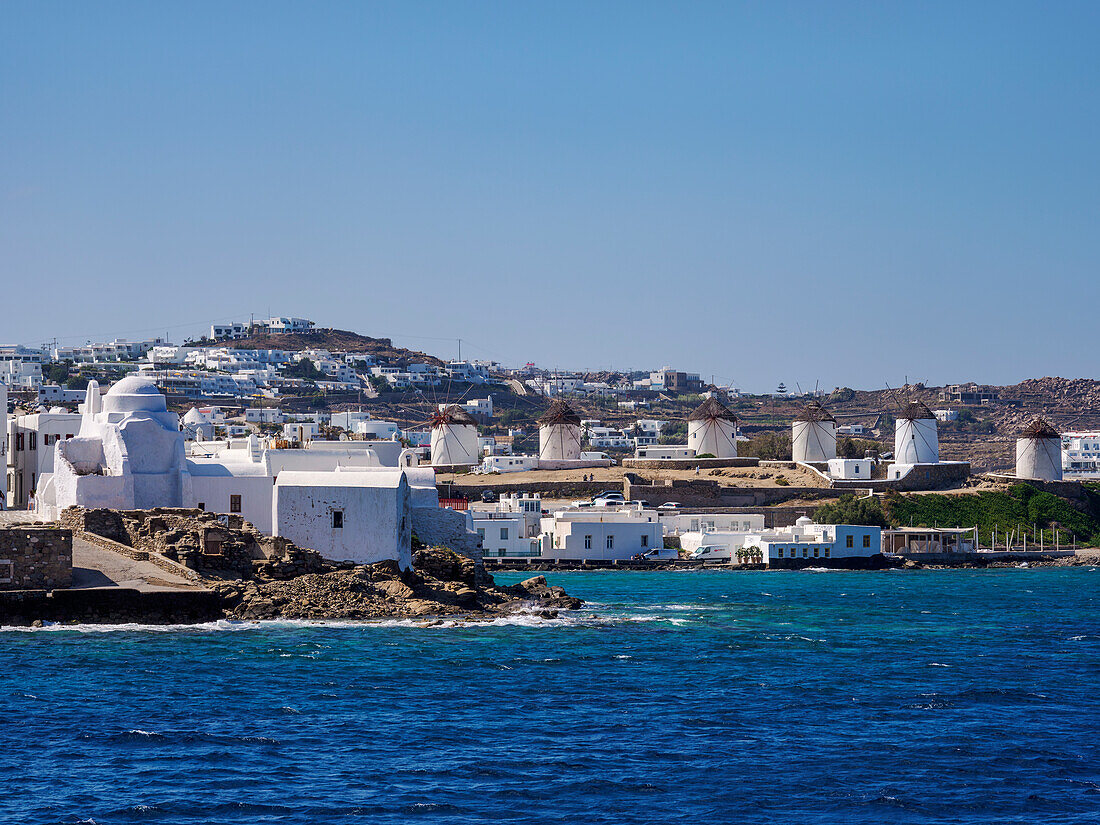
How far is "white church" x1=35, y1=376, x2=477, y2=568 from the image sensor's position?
34812 millimetres

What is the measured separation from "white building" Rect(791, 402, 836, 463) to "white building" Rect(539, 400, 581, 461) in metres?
15.3

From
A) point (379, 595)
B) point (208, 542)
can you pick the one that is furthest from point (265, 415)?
point (379, 595)

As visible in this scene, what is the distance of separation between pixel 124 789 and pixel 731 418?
87.2 m

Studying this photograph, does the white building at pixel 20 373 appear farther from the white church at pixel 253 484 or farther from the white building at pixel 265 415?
the white church at pixel 253 484

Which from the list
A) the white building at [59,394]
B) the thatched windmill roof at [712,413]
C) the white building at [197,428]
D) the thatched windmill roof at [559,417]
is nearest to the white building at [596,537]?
the white building at [197,428]

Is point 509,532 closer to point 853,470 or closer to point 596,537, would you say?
point 596,537

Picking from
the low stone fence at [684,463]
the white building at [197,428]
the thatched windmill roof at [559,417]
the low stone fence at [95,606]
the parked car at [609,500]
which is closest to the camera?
the low stone fence at [95,606]

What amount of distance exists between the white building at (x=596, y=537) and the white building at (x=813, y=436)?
1268 inches

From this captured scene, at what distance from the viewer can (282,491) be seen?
114 ft

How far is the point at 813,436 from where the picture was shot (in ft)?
326

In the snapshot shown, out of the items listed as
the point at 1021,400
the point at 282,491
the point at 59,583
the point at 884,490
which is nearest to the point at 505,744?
the point at 59,583

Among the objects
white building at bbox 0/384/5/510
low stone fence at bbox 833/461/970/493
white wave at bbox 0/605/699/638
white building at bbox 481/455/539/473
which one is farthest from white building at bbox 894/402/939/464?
white building at bbox 0/384/5/510

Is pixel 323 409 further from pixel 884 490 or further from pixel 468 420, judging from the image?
pixel 884 490

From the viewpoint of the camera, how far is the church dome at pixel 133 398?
40031mm
